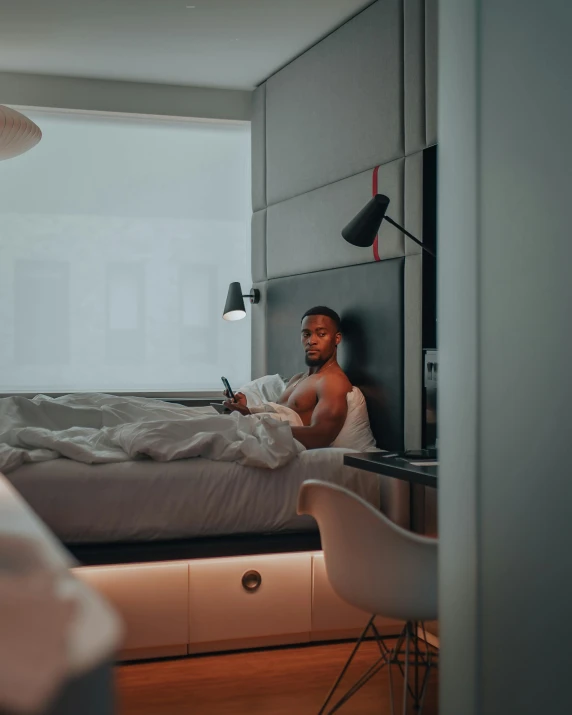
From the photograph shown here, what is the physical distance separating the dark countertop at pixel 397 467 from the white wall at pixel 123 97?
3451 mm

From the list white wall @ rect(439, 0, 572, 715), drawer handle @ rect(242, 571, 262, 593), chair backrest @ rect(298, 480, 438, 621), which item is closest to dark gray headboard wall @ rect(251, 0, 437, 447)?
drawer handle @ rect(242, 571, 262, 593)

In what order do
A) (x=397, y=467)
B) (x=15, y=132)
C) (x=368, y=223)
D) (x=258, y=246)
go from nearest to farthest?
1. (x=397, y=467)
2. (x=368, y=223)
3. (x=15, y=132)
4. (x=258, y=246)

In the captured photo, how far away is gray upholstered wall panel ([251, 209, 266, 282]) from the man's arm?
1681 millimetres

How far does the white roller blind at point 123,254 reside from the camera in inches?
218

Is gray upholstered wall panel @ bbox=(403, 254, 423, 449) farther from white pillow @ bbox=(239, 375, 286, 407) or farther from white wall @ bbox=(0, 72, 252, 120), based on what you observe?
white wall @ bbox=(0, 72, 252, 120)

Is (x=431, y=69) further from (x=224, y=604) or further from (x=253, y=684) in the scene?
(x=253, y=684)

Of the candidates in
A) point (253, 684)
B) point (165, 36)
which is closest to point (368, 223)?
point (253, 684)

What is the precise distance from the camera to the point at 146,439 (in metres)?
3.17

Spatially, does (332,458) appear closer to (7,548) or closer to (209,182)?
(7,548)

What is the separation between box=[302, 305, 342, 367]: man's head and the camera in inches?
164

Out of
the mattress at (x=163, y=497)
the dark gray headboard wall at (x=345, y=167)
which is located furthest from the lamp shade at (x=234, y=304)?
the mattress at (x=163, y=497)

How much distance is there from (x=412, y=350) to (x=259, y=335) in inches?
81.0

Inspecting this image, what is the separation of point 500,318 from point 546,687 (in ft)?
1.57

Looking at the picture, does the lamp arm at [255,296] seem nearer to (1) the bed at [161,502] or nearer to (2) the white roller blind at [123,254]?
(2) the white roller blind at [123,254]
